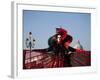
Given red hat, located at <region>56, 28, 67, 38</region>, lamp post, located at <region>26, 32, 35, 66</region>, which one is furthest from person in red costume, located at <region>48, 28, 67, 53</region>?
lamp post, located at <region>26, 32, 35, 66</region>

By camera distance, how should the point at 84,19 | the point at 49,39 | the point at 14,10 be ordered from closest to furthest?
the point at 14,10, the point at 49,39, the point at 84,19

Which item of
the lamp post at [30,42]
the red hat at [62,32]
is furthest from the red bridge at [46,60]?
the red hat at [62,32]

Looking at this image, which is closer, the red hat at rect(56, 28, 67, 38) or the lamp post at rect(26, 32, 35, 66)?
the lamp post at rect(26, 32, 35, 66)

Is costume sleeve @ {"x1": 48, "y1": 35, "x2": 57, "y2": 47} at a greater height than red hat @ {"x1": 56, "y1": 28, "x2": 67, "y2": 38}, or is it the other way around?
red hat @ {"x1": 56, "y1": 28, "x2": 67, "y2": 38}

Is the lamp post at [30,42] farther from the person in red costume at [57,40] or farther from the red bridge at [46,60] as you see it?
the person in red costume at [57,40]

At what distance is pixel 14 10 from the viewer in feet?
5.76

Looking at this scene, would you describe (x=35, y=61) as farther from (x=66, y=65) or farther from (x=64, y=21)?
(x=64, y=21)

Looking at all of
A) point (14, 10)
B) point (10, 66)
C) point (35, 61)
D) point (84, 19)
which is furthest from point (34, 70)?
point (84, 19)

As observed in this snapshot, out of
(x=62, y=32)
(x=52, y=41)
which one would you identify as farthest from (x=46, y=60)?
(x=62, y=32)

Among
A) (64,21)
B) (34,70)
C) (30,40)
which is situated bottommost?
(34,70)

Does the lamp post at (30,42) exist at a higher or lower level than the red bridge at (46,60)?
higher

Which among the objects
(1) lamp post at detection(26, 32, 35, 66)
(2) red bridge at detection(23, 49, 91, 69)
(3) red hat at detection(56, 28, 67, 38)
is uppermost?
(3) red hat at detection(56, 28, 67, 38)

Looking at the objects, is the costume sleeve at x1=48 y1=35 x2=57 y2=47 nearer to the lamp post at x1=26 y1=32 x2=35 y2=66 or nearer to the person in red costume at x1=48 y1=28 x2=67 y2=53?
the person in red costume at x1=48 y1=28 x2=67 y2=53

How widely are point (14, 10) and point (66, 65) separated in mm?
590
